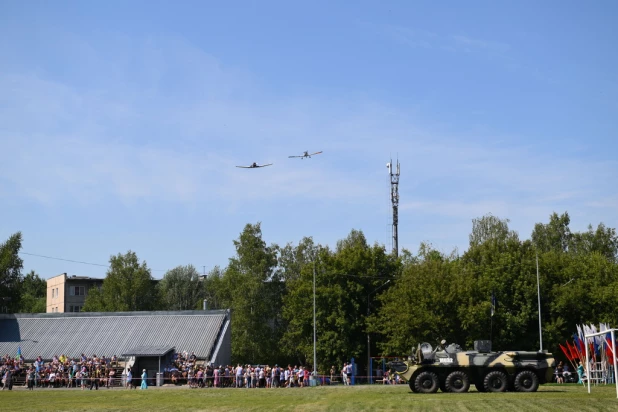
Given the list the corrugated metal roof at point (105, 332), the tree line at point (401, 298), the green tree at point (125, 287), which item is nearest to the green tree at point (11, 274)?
the tree line at point (401, 298)

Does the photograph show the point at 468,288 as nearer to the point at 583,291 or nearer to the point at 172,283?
the point at 583,291

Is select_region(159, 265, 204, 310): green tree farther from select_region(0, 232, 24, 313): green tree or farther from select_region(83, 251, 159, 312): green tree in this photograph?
select_region(0, 232, 24, 313): green tree

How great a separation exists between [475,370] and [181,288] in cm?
7571

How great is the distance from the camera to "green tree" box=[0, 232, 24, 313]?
289ft

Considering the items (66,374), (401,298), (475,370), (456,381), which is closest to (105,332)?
(66,374)

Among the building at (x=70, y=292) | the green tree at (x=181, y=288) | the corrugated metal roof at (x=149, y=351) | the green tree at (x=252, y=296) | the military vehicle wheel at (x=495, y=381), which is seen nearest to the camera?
the military vehicle wheel at (x=495, y=381)

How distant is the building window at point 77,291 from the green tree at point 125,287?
893 inches

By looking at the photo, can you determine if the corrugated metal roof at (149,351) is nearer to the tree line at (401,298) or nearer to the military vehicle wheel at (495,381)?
the tree line at (401,298)

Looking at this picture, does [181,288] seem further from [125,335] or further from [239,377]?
[239,377]

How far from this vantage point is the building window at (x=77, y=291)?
4637 inches

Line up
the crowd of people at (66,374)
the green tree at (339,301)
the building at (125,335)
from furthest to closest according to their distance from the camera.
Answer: the green tree at (339,301)
the building at (125,335)
the crowd of people at (66,374)

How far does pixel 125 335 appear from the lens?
65.4m

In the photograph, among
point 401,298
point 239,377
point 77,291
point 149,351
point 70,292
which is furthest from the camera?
point 77,291

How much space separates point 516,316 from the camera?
6325 centimetres
